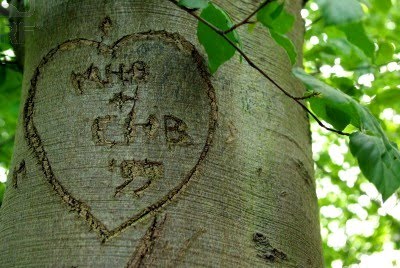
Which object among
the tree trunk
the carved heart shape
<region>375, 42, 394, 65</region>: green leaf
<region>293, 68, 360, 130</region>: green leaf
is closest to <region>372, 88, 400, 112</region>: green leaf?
<region>375, 42, 394, 65</region>: green leaf

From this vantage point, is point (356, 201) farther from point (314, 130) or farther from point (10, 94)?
point (10, 94)

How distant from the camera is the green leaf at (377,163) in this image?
94cm

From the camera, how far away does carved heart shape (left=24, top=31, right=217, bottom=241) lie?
98 cm

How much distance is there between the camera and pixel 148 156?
101 centimetres

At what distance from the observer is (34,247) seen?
0.99 m

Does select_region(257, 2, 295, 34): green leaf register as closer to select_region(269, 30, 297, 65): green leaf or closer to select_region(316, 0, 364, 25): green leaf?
select_region(269, 30, 297, 65): green leaf

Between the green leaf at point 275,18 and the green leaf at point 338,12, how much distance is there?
0.13 m

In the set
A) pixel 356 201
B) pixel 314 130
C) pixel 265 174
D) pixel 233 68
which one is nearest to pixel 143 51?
pixel 233 68

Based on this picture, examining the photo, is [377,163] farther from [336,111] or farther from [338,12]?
[338,12]

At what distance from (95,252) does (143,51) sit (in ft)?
1.40

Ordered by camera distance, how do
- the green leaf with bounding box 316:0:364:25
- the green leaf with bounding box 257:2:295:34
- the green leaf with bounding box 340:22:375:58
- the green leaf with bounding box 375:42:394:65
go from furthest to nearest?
the green leaf with bounding box 375:42:394:65 < the green leaf with bounding box 340:22:375:58 < the green leaf with bounding box 257:2:295:34 < the green leaf with bounding box 316:0:364:25

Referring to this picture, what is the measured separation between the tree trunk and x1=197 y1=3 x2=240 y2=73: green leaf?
0.12 m

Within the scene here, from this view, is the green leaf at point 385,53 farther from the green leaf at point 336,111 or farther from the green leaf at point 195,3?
the green leaf at point 195,3

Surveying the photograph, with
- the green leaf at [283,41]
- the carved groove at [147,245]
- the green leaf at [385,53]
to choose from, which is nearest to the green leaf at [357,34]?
the green leaf at [283,41]
